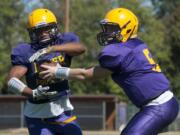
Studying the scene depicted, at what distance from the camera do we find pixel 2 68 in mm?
38781

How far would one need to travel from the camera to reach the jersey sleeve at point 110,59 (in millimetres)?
5332

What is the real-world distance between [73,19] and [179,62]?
1016cm

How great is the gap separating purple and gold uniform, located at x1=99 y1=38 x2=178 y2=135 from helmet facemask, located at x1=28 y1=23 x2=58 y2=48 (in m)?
0.84

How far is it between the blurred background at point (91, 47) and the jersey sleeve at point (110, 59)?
28.5 metres

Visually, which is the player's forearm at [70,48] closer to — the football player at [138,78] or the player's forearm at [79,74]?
the football player at [138,78]

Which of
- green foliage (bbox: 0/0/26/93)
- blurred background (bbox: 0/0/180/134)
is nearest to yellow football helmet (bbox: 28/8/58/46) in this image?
blurred background (bbox: 0/0/180/134)

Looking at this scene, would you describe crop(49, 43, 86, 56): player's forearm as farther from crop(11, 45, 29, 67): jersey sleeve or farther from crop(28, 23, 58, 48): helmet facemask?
crop(11, 45, 29, 67): jersey sleeve

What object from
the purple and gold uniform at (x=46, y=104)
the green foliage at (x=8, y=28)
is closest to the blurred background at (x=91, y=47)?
the green foliage at (x=8, y=28)

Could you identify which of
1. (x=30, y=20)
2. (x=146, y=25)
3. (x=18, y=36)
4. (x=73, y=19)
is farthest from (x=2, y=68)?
(x=30, y=20)

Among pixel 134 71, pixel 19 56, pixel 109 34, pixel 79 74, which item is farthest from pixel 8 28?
pixel 134 71

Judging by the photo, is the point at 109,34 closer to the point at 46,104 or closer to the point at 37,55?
the point at 37,55

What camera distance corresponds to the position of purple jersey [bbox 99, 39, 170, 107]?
5.36 meters

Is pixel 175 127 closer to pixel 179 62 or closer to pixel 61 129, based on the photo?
pixel 179 62

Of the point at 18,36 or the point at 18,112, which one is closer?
the point at 18,112
